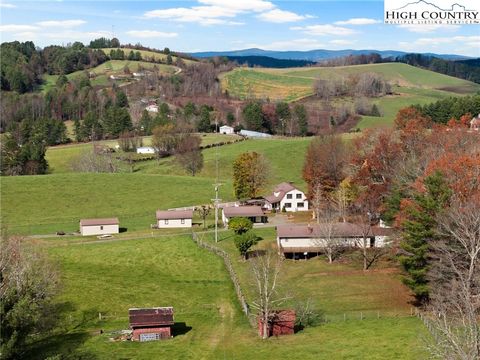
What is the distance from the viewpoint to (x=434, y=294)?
41.0 metres

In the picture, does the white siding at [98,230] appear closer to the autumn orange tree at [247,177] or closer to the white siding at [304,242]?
the autumn orange tree at [247,177]

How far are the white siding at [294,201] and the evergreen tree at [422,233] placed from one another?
36061 millimetres

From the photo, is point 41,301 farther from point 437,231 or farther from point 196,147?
point 196,147

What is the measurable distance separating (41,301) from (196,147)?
262 ft

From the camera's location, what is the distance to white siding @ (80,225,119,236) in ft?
235

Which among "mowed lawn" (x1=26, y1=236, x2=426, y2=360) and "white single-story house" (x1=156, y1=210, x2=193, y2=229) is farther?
"white single-story house" (x1=156, y1=210, x2=193, y2=229)

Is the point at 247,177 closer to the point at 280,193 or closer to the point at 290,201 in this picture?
the point at 280,193

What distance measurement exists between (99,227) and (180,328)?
108ft

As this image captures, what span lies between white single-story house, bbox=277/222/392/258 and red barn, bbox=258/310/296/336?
744 inches

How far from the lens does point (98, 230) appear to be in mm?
72000

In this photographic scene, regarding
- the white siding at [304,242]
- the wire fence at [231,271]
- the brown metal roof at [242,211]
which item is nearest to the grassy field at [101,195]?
the brown metal roof at [242,211]

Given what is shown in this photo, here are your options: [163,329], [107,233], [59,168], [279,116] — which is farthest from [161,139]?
[163,329]

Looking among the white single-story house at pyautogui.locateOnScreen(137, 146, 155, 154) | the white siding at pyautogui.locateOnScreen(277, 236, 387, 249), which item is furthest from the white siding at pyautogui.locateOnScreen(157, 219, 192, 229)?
the white single-story house at pyautogui.locateOnScreen(137, 146, 155, 154)

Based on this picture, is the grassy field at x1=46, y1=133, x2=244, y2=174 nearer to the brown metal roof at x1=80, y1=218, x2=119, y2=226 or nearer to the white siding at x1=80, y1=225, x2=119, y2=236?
the brown metal roof at x1=80, y1=218, x2=119, y2=226
